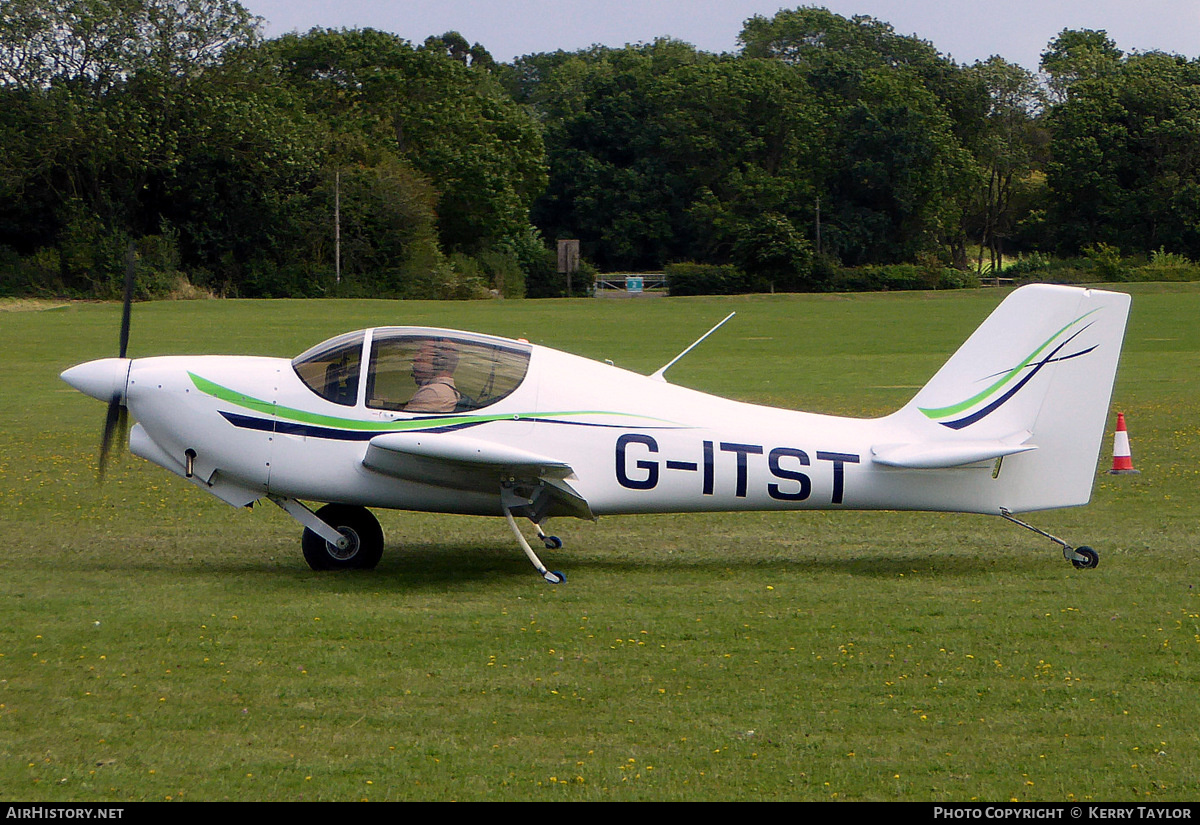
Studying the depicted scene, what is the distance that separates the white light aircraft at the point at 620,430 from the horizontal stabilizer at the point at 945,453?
0.09ft

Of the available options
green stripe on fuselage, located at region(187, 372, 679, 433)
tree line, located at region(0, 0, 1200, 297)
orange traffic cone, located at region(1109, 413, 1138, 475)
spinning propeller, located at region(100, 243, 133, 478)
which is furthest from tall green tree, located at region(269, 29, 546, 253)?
green stripe on fuselage, located at region(187, 372, 679, 433)

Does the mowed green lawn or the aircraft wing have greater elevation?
the aircraft wing

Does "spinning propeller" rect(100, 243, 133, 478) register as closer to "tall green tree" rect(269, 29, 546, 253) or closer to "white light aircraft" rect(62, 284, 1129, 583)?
"white light aircraft" rect(62, 284, 1129, 583)

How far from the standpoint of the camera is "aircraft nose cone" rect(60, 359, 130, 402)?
964cm

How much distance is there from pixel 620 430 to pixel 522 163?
76.9 metres

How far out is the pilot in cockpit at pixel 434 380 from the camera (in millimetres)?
9648

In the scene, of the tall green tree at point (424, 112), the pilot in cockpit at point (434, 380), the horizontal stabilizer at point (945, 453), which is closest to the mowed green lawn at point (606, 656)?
the horizontal stabilizer at point (945, 453)

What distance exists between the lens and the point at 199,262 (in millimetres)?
68062

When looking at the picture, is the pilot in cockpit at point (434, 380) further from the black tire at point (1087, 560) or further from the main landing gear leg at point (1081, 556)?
the black tire at point (1087, 560)

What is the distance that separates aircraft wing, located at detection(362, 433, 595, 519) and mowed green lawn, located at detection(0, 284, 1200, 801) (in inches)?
27.8

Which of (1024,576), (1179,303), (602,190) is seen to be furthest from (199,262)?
(1024,576)

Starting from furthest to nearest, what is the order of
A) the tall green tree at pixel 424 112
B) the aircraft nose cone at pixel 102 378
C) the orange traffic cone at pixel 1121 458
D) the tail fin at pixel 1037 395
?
1. the tall green tree at pixel 424 112
2. the orange traffic cone at pixel 1121 458
3. the aircraft nose cone at pixel 102 378
4. the tail fin at pixel 1037 395

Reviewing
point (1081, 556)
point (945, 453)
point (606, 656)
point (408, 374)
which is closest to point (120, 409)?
point (408, 374)
